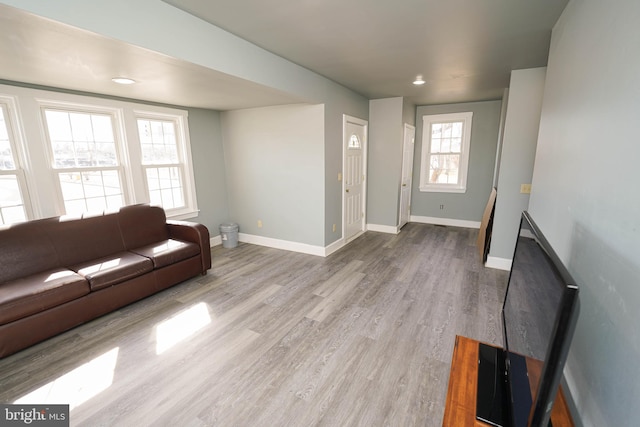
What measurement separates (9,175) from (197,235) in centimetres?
180

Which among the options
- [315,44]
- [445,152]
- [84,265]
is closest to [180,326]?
[84,265]

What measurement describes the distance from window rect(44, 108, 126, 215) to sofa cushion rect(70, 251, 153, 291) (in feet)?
2.84

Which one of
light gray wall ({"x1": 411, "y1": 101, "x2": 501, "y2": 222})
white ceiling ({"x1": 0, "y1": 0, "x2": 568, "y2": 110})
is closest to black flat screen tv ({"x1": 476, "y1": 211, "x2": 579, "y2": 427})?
white ceiling ({"x1": 0, "y1": 0, "x2": 568, "y2": 110})

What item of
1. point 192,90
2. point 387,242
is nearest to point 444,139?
point 387,242

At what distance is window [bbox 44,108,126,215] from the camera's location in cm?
307

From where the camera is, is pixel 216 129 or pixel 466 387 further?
pixel 216 129

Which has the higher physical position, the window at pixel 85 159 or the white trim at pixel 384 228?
the window at pixel 85 159

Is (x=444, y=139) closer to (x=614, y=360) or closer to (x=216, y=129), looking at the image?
(x=216, y=129)

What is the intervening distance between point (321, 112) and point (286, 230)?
73.8 inches

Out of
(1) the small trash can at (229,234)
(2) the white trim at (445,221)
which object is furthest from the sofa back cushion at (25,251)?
(2) the white trim at (445,221)

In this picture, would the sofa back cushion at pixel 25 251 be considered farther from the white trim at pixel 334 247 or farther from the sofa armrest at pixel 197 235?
the white trim at pixel 334 247

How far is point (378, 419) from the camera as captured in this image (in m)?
1.64

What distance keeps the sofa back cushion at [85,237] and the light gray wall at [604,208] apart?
3890mm

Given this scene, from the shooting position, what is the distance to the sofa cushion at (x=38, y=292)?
2092 millimetres
